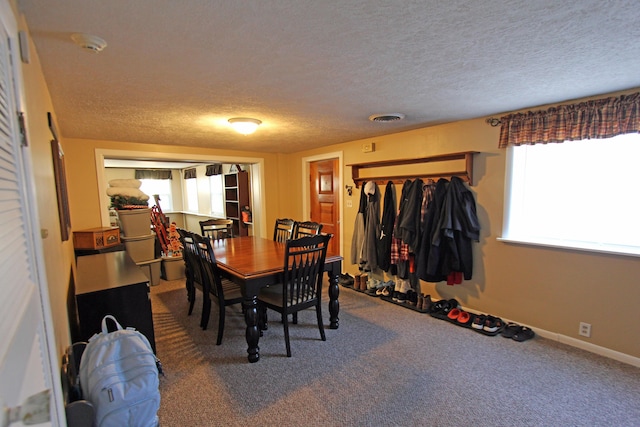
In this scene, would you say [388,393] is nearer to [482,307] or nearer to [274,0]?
[482,307]

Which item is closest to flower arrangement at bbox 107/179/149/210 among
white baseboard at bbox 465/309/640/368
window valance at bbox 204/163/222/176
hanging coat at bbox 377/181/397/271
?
window valance at bbox 204/163/222/176

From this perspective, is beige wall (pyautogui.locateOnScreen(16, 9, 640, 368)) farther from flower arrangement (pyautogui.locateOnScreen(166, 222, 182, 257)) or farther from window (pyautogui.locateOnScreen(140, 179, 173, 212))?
window (pyautogui.locateOnScreen(140, 179, 173, 212))

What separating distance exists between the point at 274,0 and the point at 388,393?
226 centimetres

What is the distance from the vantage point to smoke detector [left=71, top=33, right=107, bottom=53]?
1300 mm

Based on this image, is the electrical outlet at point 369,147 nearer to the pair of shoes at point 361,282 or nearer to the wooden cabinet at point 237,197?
the pair of shoes at point 361,282

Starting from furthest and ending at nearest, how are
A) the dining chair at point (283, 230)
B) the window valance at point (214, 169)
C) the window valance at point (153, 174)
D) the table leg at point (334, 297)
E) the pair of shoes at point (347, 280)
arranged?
1. the window valance at point (153, 174)
2. the window valance at point (214, 169)
3. the pair of shoes at point (347, 280)
4. the dining chair at point (283, 230)
5. the table leg at point (334, 297)

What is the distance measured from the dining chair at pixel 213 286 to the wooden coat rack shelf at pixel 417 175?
223 centimetres

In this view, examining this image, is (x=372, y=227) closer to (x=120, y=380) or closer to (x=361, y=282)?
(x=361, y=282)

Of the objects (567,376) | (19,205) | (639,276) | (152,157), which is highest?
(152,157)

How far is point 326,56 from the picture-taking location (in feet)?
5.11

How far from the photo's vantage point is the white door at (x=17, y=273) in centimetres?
64

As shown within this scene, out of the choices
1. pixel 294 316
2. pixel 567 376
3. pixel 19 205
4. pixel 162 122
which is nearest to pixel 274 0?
pixel 19 205

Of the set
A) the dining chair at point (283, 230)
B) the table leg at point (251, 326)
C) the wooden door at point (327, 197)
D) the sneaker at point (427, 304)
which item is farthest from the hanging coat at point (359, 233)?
the table leg at point (251, 326)

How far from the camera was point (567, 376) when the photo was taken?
2.14 meters
